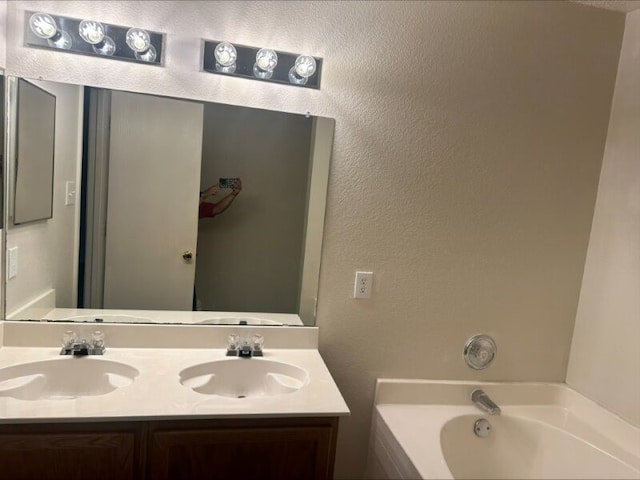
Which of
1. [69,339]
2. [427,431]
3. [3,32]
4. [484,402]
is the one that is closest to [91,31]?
[3,32]

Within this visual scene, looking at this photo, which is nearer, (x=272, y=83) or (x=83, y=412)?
(x=83, y=412)

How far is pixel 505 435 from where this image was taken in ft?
6.16

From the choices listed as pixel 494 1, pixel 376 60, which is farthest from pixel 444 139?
Answer: pixel 494 1

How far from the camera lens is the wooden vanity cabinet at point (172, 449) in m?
1.16

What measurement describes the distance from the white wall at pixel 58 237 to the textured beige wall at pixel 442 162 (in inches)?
13.5

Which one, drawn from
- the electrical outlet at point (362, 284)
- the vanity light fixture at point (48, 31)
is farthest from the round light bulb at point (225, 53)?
the electrical outlet at point (362, 284)

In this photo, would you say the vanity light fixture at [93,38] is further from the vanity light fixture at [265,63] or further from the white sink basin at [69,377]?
the white sink basin at [69,377]

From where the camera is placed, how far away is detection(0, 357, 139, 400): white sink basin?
4.61 ft

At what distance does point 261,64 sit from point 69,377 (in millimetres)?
1324

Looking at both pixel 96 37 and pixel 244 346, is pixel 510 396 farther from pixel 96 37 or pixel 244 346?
pixel 96 37

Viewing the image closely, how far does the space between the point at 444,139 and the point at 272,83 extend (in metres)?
0.76

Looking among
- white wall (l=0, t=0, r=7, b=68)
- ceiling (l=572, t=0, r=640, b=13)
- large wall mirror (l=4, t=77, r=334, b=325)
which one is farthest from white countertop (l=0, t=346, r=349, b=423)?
ceiling (l=572, t=0, r=640, b=13)

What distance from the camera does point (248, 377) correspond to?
164 cm

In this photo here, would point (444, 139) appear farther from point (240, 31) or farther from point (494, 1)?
point (240, 31)
